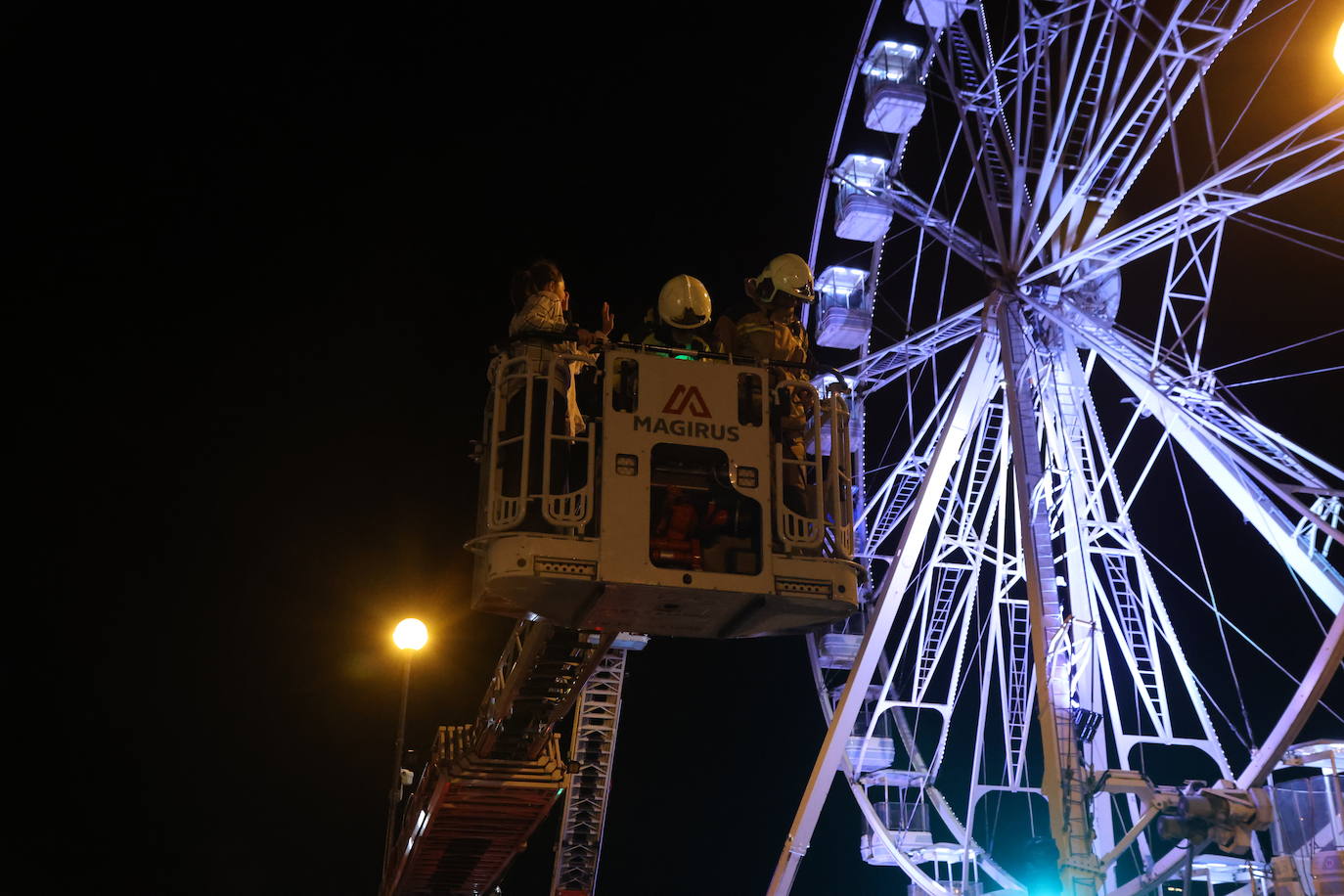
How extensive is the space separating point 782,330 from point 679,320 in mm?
1044

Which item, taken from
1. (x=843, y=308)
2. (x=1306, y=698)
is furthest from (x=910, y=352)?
(x=1306, y=698)

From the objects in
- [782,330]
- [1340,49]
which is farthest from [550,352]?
[1340,49]

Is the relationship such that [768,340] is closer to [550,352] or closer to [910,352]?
[550,352]

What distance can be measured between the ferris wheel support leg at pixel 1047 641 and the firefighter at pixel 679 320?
8512mm

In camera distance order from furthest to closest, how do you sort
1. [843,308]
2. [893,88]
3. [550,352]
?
1. [843,308]
2. [893,88]
3. [550,352]

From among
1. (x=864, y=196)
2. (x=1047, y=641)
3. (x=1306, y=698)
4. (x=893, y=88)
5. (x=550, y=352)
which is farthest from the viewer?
(x=864, y=196)

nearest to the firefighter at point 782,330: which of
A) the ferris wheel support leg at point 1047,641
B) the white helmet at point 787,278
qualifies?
the white helmet at point 787,278

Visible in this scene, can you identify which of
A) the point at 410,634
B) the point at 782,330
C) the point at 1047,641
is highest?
the point at 782,330

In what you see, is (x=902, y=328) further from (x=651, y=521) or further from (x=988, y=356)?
(x=651, y=521)

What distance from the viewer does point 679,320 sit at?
12211 millimetres

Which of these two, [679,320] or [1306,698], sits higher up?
[679,320]

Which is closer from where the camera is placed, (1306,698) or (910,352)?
(1306,698)

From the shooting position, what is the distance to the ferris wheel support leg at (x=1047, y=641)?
1723cm

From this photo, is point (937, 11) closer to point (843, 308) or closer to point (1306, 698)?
point (843, 308)
